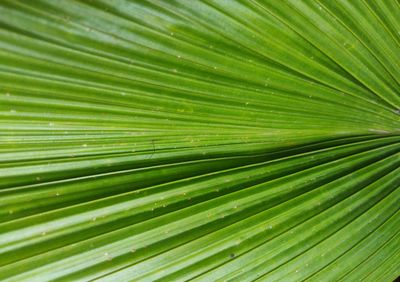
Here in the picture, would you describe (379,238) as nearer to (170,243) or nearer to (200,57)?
(170,243)

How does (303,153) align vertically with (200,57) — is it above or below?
below

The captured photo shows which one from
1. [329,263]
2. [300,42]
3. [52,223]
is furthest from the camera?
[329,263]

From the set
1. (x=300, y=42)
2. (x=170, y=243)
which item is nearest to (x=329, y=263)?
(x=170, y=243)

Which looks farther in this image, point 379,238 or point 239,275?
point 379,238

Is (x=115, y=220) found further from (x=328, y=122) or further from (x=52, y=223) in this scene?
(x=328, y=122)

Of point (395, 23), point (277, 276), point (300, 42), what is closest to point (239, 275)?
point (277, 276)

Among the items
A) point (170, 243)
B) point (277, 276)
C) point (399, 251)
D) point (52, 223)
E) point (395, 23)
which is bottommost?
point (399, 251)

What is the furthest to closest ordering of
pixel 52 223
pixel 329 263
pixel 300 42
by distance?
1. pixel 329 263
2. pixel 300 42
3. pixel 52 223
